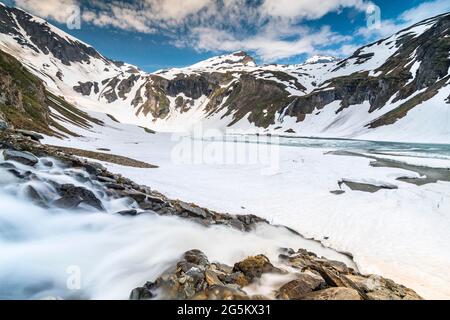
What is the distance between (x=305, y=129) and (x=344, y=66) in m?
77.7

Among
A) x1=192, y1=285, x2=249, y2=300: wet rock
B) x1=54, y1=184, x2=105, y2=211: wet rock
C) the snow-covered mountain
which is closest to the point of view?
x1=192, y1=285, x2=249, y2=300: wet rock

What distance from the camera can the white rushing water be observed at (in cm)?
747

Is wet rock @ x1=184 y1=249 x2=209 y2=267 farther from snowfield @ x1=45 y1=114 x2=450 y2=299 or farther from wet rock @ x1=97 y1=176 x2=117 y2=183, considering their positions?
wet rock @ x1=97 y1=176 x2=117 y2=183

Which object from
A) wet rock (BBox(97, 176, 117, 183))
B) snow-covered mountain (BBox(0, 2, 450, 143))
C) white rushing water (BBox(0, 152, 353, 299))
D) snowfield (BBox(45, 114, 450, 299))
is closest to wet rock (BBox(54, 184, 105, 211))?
white rushing water (BBox(0, 152, 353, 299))

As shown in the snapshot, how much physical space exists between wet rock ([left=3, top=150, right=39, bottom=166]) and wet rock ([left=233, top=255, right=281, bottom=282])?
11.0 meters

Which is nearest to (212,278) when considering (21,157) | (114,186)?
(114,186)

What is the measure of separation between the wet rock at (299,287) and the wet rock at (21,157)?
12.5m

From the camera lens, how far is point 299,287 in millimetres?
7027

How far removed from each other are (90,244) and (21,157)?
6.62m

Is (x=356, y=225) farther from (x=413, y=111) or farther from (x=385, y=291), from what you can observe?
(x=413, y=111)

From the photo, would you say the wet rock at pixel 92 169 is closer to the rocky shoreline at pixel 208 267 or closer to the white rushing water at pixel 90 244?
the rocky shoreline at pixel 208 267

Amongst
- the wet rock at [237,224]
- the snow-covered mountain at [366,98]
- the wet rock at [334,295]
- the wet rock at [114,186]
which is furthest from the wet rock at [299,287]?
the snow-covered mountain at [366,98]

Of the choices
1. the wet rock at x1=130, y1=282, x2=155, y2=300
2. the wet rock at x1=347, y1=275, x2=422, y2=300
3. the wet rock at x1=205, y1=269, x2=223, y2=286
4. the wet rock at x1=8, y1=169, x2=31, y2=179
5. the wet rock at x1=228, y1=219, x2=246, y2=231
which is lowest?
the wet rock at x1=347, y1=275, x2=422, y2=300
